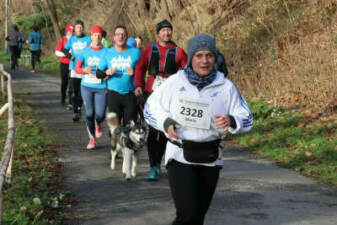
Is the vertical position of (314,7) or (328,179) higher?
(314,7)

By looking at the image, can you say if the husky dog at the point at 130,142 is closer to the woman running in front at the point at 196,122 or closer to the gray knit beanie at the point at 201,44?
the woman running in front at the point at 196,122

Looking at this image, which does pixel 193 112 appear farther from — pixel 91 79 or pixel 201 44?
pixel 91 79

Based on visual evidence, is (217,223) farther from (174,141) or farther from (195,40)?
(195,40)

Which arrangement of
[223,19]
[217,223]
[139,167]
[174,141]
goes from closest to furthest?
[174,141] → [217,223] → [139,167] → [223,19]

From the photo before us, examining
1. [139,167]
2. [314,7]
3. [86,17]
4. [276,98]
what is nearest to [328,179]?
[139,167]

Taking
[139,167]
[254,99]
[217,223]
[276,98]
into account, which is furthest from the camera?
[254,99]

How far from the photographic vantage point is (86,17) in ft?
92.4

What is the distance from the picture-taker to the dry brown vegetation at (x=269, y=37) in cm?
1220

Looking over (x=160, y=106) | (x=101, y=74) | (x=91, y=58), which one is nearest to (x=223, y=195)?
(x=101, y=74)

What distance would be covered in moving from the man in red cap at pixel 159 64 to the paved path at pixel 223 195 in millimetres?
571

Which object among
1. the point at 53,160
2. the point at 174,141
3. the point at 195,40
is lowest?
the point at 53,160

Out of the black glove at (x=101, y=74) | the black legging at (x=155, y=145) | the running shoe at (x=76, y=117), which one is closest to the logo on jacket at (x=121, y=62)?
the black glove at (x=101, y=74)

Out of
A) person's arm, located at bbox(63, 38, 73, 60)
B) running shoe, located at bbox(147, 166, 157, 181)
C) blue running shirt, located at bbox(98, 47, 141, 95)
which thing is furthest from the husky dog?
person's arm, located at bbox(63, 38, 73, 60)

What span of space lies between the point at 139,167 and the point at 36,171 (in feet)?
4.84
